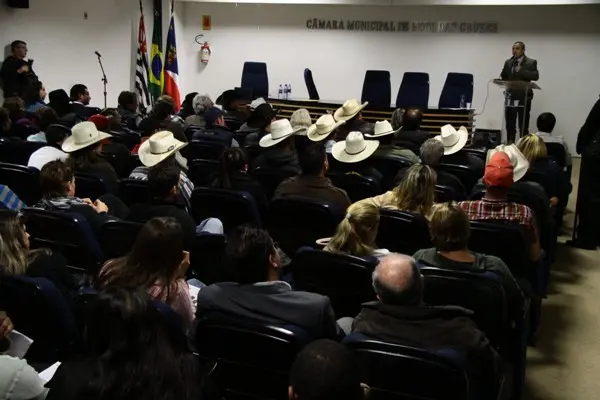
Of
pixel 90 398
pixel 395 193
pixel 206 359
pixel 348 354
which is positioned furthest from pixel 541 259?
pixel 90 398

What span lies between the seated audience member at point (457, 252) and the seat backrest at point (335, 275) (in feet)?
1.05

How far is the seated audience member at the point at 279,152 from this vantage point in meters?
5.84

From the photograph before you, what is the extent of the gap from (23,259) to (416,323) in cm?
164

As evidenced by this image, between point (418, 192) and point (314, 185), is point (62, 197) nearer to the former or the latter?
point (314, 185)

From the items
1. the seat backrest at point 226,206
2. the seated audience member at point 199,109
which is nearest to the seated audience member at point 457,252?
the seat backrest at point 226,206

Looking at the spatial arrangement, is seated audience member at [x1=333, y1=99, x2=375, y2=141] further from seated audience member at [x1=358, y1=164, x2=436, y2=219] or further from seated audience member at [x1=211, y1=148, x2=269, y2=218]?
seated audience member at [x1=358, y1=164, x2=436, y2=219]

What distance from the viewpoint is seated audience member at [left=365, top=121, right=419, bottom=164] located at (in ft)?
19.7

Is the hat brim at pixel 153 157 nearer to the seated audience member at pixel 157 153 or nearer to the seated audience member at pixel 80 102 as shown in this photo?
the seated audience member at pixel 157 153

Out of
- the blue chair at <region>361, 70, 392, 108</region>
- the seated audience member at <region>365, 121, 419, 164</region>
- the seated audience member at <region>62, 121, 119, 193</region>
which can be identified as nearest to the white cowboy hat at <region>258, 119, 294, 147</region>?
the seated audience member at <region>365, 121, 419, 164</region>

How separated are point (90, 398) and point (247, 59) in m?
12.4

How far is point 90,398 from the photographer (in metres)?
1.76

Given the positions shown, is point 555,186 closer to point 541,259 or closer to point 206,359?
point 541,259

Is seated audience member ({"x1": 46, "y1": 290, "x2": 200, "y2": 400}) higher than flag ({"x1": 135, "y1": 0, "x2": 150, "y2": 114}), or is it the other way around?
flag ({"x1": 135, "y1": 0, "x2": 150, "y2": 114})

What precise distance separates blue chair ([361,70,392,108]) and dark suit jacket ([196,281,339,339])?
8774 millimetres
